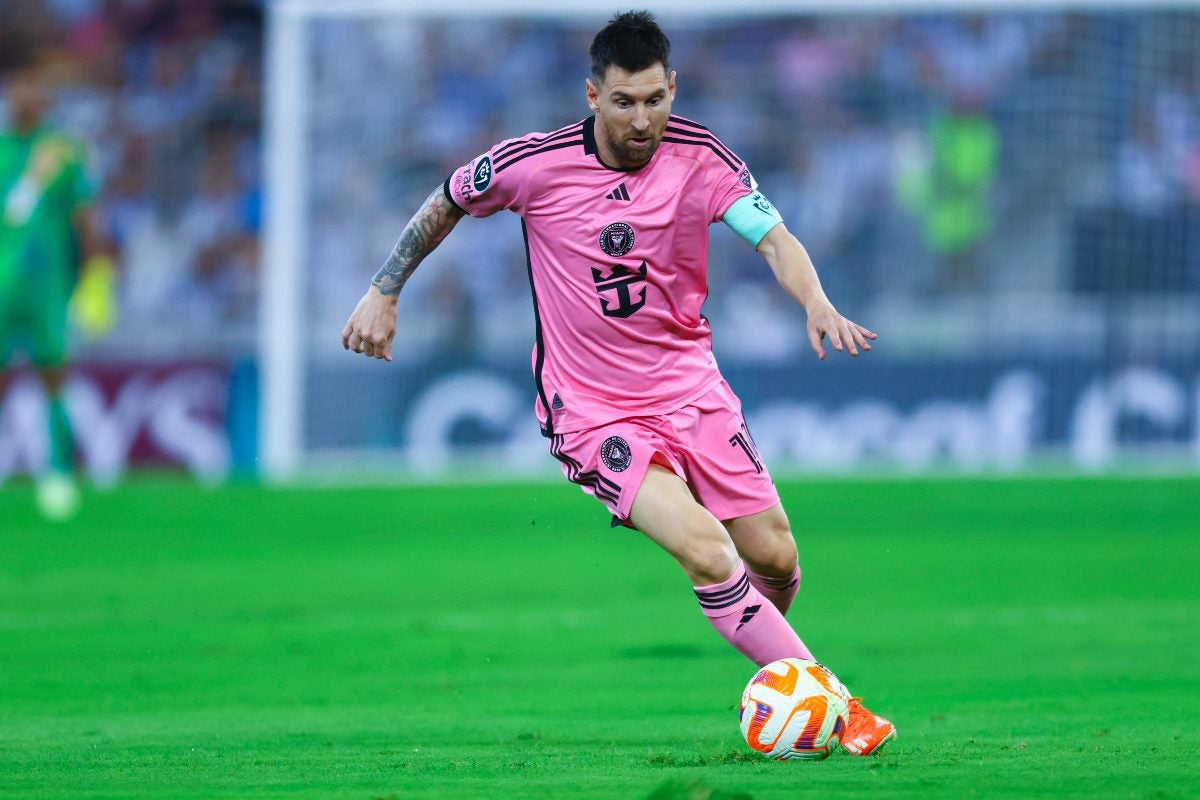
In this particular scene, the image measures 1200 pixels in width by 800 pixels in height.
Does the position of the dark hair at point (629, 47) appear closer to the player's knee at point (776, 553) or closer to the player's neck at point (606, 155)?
the player's neck at point (606, 155)

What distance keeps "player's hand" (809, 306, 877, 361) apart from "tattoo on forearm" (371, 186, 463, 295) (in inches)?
58.8

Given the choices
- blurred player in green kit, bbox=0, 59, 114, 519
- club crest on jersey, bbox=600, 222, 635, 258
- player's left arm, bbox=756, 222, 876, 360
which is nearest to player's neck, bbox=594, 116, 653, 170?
club crest on jersey, bbox=600, 222, 635, 258

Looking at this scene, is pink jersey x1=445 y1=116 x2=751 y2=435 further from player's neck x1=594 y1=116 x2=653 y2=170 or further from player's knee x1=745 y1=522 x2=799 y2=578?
player's knee x1=745 y1=522 x2=799 y2=578

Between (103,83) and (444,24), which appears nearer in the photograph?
(444,24)

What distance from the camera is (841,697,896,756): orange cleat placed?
579cm

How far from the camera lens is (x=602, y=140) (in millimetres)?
6559

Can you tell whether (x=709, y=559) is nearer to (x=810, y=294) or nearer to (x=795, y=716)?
(x=795, y=716)

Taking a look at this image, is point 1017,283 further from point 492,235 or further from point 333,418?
point 333,418

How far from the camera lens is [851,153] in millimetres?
20047

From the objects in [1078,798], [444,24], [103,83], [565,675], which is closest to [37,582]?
[565,675]

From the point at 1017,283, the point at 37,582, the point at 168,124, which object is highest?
the point at 168,124

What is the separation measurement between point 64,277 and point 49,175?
0.90 m

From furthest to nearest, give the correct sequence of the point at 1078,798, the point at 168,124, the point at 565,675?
the point at 168,124
the point at 565,675
the point at 1078,798

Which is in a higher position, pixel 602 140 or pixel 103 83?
pixel 103 83
